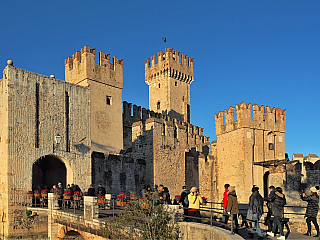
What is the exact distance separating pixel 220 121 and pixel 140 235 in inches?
702

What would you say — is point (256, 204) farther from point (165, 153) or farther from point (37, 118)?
point (165, 153)

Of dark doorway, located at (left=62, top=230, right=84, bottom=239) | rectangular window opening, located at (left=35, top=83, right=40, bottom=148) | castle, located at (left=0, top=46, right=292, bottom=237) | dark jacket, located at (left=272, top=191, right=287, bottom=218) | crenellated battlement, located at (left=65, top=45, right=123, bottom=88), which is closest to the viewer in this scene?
dark jacket, located at (left=272, top=191, right=287, bottom=218)

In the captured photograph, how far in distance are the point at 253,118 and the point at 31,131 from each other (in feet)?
51.6

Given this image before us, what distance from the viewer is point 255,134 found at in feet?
92.9

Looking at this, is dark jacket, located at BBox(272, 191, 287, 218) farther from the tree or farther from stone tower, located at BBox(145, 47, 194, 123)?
stone tower, located at BBox(145, 47, 194, 123)

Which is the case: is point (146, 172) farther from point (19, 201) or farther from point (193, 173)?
point (19, 201)

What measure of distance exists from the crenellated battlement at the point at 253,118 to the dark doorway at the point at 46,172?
41.7 feet

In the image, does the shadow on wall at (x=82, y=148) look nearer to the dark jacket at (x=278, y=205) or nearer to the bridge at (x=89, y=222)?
the bridge at (x=89, y=222)

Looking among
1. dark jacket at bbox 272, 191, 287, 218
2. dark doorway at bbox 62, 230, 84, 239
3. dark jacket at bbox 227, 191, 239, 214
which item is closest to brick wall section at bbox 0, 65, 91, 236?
dark doorway at bbox 62, 230, 84, 239

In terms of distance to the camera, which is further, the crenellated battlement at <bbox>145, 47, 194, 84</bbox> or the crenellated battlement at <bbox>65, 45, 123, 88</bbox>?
the crenellated battlement at <bbox>145, 47, 194, 84</bbox>

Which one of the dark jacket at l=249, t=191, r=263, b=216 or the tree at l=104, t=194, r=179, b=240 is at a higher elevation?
the dark jacket at l=249, t=191, r=263, b=216

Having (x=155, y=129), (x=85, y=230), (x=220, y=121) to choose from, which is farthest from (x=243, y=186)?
(x=85, y=230)

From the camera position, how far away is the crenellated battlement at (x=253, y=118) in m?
28.3

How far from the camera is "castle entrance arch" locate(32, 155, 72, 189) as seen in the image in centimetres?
2673
